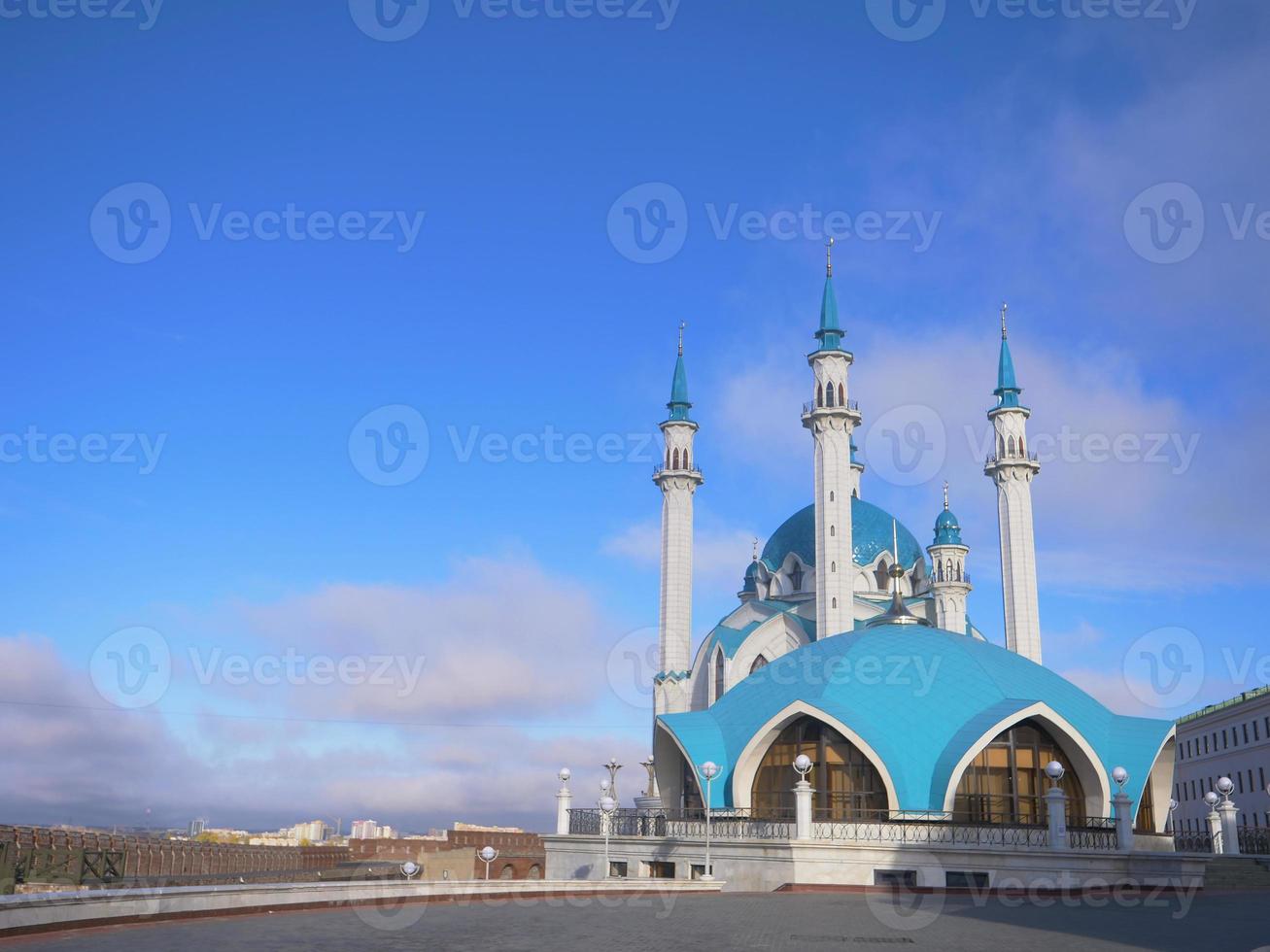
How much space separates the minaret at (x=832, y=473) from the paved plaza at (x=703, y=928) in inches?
1114

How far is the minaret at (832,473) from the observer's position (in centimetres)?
5209

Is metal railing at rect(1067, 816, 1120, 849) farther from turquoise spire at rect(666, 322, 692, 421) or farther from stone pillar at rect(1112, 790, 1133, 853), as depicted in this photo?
turquoise spire at rect(666, 322, 692, 421)

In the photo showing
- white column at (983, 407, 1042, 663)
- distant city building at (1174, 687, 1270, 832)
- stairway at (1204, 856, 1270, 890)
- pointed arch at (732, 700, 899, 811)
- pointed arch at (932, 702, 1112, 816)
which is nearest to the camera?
stairway at (1204, 856, 1270, 890)

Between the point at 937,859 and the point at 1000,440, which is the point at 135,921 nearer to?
the point at 937,859

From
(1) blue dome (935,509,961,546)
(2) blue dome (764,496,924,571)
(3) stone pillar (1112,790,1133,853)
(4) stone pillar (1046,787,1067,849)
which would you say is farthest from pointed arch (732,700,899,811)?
(1) blue dome (935,509,961,546)

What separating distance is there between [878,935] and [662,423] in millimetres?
47496

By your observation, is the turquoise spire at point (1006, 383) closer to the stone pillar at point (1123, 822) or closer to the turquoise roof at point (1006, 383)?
the turquoise roof at point (1006, 383)

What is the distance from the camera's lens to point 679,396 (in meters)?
64.0

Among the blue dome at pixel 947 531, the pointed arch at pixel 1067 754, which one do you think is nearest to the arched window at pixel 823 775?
the pointed arch at pixel 1067 754

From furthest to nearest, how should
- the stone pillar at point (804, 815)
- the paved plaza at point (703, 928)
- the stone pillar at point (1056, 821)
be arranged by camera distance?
the stone pillar at point (804, 815), the stone pillar at point (1056, 821), the paved plaza at point (703, 928)

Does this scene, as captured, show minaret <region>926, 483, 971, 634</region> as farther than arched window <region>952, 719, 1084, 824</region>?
Yes

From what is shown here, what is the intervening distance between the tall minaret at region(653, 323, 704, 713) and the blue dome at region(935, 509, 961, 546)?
1696 centimetres

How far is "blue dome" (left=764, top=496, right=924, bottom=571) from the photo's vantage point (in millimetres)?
64500

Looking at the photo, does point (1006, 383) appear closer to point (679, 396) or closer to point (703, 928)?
point (679, 396)
